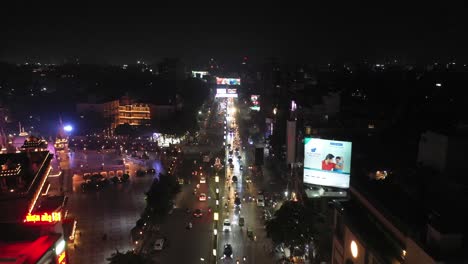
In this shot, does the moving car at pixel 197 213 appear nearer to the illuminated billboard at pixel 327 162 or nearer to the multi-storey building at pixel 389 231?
the illuminated billboard at pixel 327 162

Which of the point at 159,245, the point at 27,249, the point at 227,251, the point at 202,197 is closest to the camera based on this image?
the point at 27,249

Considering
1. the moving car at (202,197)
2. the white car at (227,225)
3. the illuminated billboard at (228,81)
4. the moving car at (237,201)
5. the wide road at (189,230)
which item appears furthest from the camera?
→ the illuminated billboard at (228,81)

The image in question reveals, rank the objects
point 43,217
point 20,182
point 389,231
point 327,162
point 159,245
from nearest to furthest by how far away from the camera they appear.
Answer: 1. point 389,231
2. point 43,217
3. point 20,182
4. point 159,245
5. point 327,162

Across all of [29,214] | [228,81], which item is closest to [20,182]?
[29,214]

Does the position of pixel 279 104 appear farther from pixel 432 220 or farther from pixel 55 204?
pixel 432 220

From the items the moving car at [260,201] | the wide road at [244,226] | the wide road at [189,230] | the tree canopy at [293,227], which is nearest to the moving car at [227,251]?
the wide road at [244,226]

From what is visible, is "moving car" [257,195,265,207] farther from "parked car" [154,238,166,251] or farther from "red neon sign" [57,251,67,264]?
"red neon sign" [57,251,67,264]

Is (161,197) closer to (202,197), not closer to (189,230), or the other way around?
(189,230)

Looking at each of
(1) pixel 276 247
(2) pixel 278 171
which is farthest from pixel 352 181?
(2) pixel 278 171
